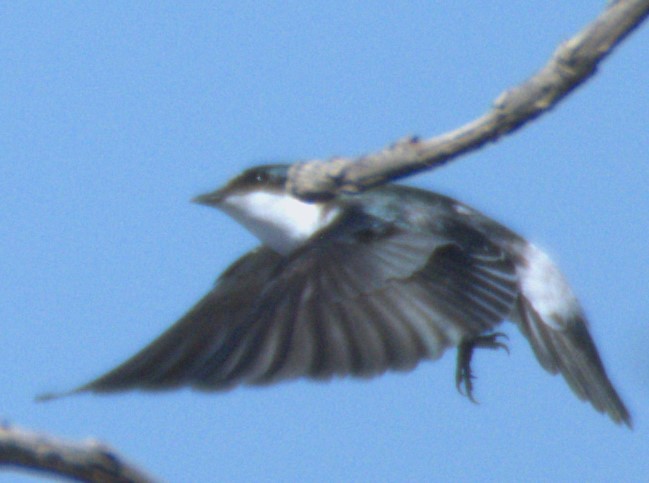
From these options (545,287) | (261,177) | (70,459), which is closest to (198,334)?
(261,177)

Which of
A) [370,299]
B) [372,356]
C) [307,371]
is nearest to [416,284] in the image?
[370,299]

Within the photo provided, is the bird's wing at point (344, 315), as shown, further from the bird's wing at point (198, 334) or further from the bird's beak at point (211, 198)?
the bird's beak at point (211, 198)

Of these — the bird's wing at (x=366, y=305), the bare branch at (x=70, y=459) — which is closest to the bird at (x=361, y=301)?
the bird's wing at (x=366, y=305)

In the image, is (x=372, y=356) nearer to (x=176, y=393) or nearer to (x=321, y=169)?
(x=176, y=393)

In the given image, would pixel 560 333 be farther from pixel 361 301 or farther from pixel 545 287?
pixel 361 301

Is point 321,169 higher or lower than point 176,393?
higher

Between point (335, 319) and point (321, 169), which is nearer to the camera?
point (321, 169)
